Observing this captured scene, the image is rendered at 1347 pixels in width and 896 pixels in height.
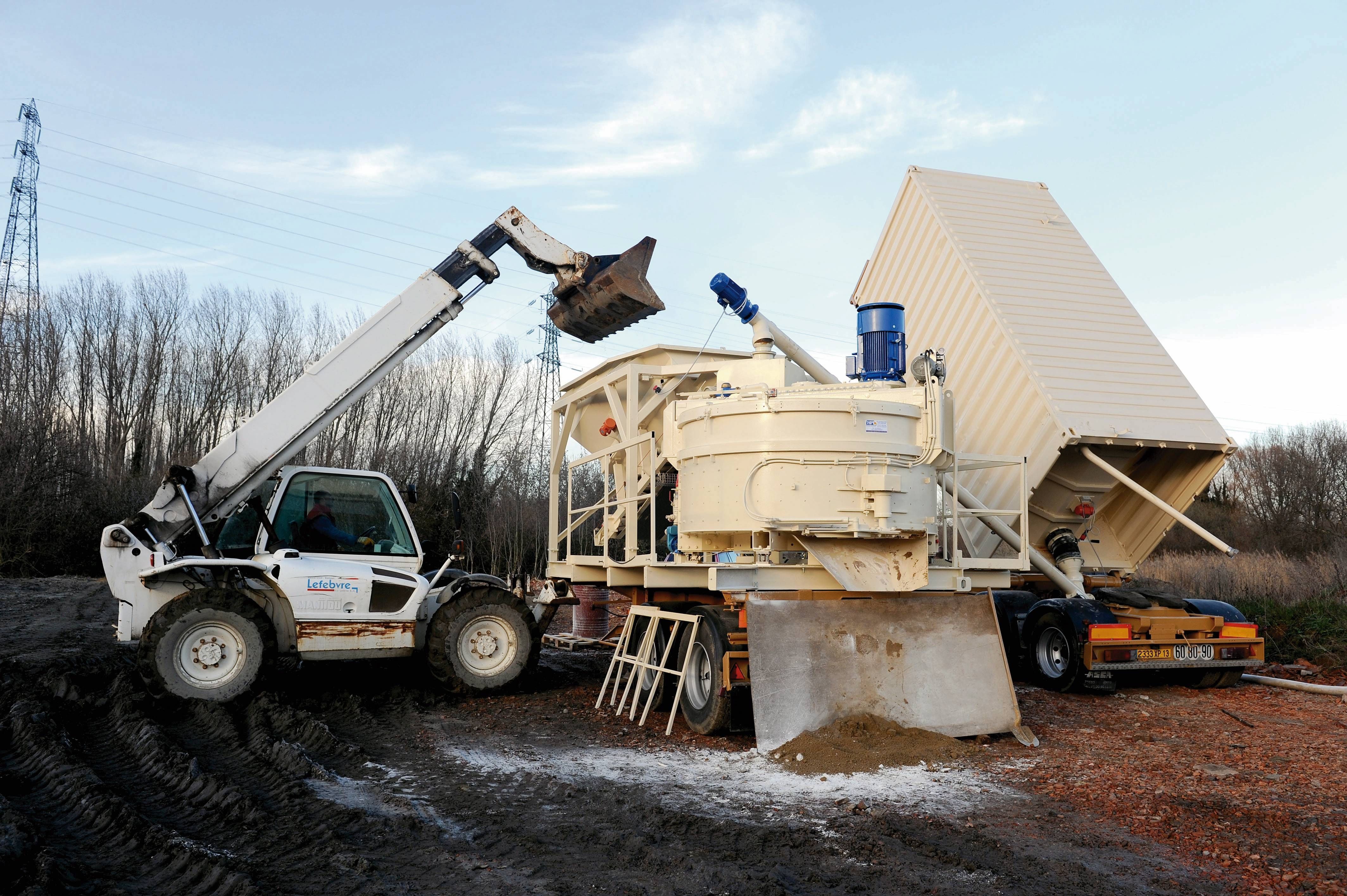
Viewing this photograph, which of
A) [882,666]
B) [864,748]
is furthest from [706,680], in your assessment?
[864,748]

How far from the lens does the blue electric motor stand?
8.75 m

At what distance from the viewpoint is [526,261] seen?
418 inches

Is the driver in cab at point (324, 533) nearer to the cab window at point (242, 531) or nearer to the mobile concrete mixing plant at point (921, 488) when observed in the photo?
the cab window at point (242, 531)

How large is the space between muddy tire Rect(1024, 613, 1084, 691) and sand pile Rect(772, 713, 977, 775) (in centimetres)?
348

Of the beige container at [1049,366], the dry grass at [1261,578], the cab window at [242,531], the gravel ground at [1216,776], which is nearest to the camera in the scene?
the gravel ground at [1216,776]

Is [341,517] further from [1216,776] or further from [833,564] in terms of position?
[1216,776]

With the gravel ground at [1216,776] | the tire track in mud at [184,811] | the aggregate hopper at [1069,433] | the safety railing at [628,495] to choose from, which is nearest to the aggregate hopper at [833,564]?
the safety railing at [628,495]

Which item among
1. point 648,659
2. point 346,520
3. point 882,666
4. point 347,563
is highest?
point 346,520

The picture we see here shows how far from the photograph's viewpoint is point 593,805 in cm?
592

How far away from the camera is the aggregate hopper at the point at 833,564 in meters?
7.67

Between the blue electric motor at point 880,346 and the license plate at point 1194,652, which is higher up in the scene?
the blue electric motor at point 880,346

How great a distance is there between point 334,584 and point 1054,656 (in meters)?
7.76

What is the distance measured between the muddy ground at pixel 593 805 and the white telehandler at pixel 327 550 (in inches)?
20.2

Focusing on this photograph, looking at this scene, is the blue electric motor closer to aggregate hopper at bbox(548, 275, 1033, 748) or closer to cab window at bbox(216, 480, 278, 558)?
aggregate hopper at bbox(548, 275, 1033, 748)
